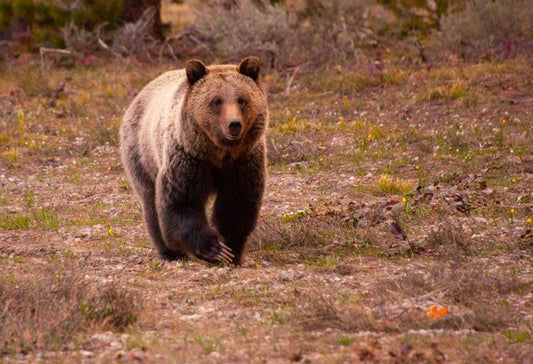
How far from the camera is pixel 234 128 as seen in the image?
6113 mm

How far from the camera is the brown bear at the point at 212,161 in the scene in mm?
6402

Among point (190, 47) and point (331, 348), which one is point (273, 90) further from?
point (331, 348)

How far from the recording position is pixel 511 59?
12742mm

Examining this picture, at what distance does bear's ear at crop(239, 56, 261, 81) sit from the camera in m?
6.57

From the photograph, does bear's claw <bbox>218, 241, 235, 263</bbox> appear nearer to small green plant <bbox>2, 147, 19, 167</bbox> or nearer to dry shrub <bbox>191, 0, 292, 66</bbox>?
small green plant <bbox>2, 147, 19, 167</bbox>

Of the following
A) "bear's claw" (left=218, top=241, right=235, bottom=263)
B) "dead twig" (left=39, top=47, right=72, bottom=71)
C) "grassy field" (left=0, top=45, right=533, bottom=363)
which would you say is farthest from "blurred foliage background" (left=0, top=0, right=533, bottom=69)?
"bear's claw" (left=218, top=241, right=235, bottom=263)

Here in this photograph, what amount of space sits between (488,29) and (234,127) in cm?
841

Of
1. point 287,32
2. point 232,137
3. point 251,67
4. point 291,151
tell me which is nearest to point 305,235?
point 232,137

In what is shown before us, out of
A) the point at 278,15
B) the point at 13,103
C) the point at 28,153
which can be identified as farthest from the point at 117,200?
the point at 278,15

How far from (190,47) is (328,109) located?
447cm

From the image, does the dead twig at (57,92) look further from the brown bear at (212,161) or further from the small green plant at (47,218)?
the brown bear at (212,161)

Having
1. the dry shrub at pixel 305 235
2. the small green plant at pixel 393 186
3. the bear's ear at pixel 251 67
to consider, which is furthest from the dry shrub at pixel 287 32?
the bear's ear at pixel 251 67

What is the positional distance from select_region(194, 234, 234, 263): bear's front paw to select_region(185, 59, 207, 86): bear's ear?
121 centimetres

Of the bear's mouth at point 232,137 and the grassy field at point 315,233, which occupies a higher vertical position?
the bear's mouth at point 232,137
